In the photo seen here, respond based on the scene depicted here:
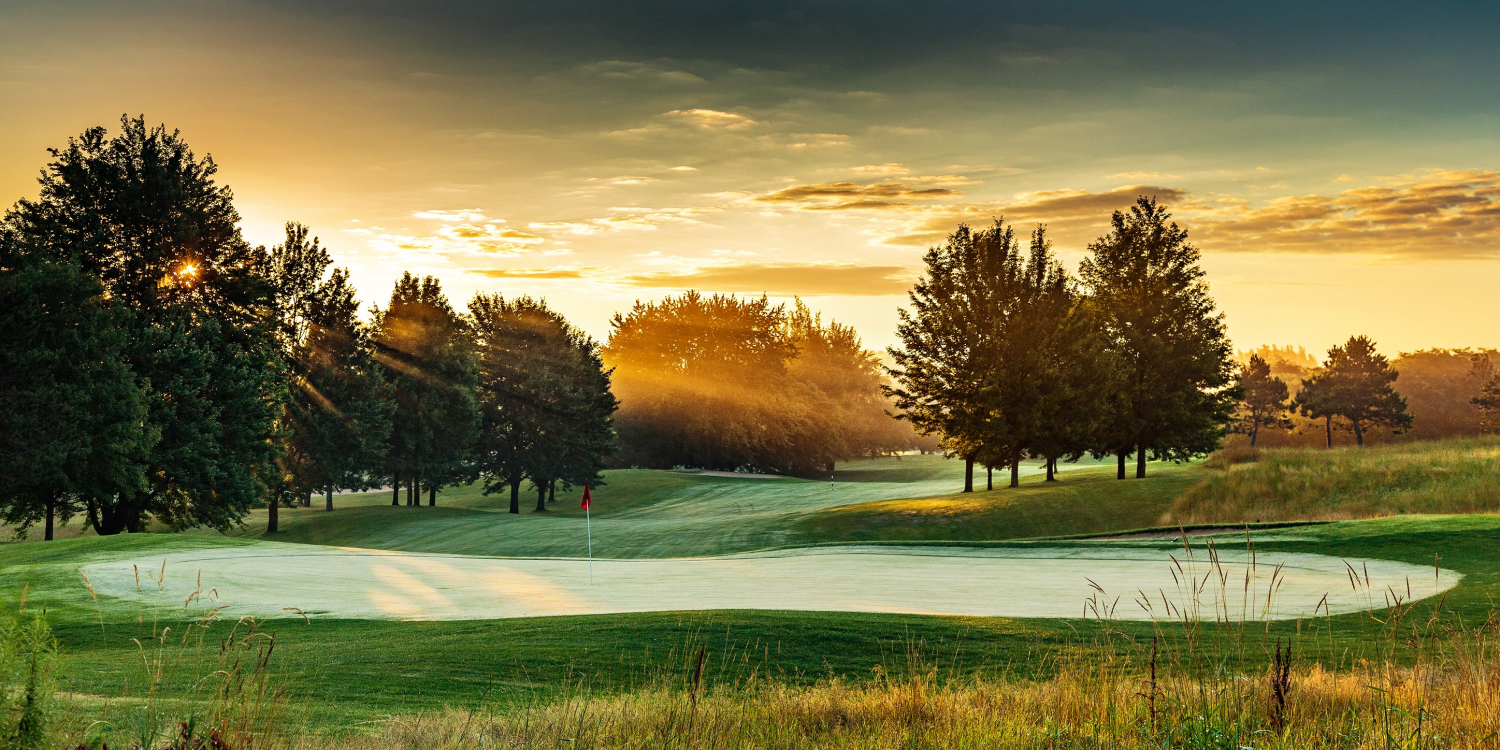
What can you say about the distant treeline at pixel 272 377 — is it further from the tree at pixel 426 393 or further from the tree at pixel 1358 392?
the tree at pixel 1358 392

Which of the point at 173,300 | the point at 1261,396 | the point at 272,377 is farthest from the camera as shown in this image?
the point at 1261,396

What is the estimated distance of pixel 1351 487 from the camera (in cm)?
3491

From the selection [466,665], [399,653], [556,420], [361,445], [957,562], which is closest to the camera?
[466,665]

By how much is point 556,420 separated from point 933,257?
2632 centimetres

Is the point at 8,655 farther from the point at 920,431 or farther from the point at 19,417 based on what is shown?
the point at 920,431

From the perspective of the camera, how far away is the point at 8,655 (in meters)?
4.12

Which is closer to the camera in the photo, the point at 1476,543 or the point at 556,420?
the point at 1476,543

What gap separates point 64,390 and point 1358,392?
8257cm

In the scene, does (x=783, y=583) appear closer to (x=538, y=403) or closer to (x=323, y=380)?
(x=323, y=380)

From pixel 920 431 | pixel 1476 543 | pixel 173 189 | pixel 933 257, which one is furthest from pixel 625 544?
pixel 1476 543

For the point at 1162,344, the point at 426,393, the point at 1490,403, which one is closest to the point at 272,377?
the point at 426,393

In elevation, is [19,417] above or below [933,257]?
below

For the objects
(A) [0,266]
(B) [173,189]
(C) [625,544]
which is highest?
(B) [173,189]

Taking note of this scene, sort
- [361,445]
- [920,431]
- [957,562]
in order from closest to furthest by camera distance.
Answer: [957,562]
[920,431]
[361,445]
